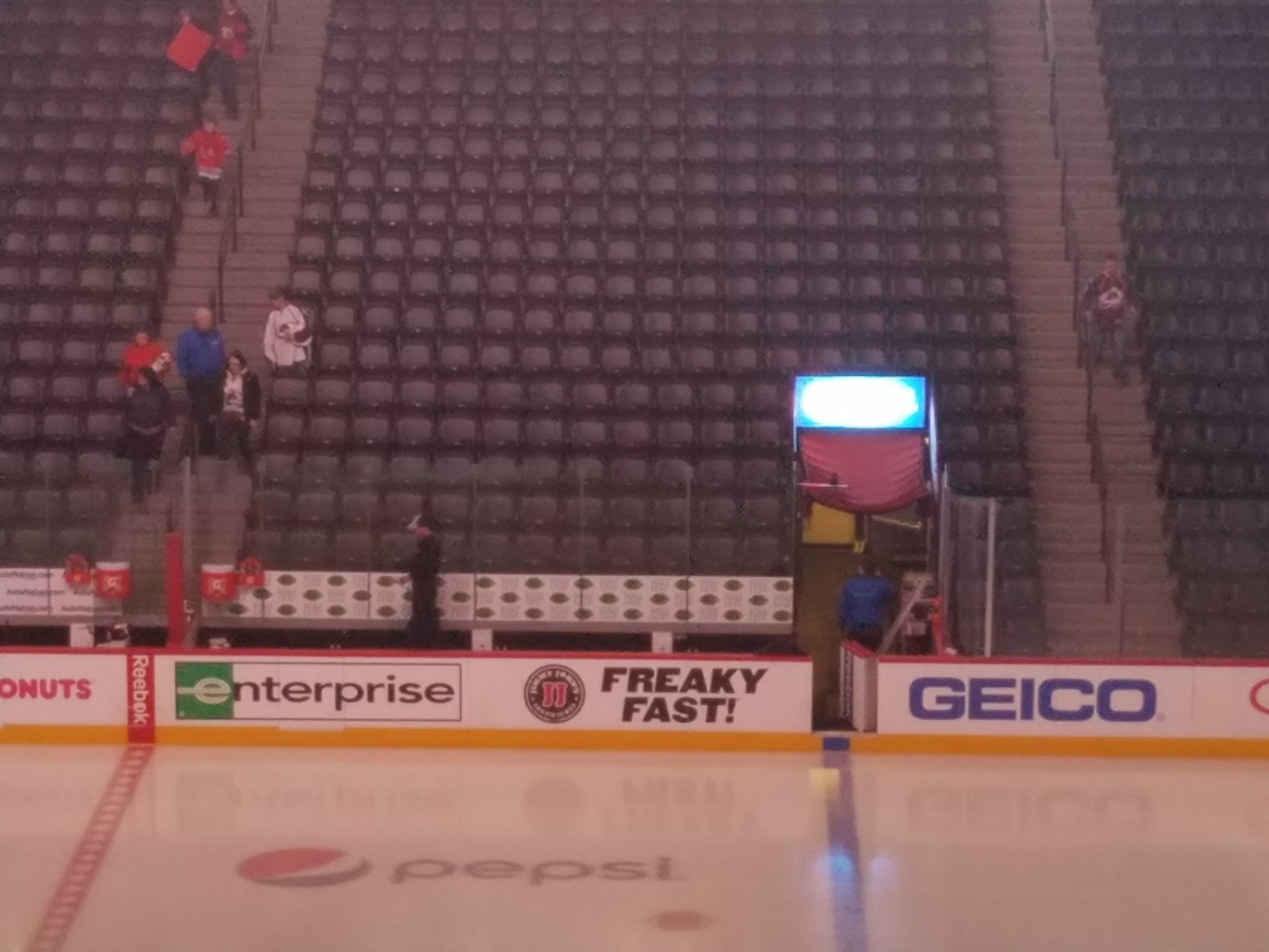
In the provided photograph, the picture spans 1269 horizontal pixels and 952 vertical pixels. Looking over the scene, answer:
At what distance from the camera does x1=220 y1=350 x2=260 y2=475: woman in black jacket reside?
16219 millimetres

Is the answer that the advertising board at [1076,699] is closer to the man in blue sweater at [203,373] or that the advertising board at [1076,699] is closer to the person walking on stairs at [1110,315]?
the person walking on stairs at [1110,315]

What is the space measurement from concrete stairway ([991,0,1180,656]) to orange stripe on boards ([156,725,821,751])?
10.8 ft

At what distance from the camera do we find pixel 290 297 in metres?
18.2

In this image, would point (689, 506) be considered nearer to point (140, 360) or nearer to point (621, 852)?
point (621, 852)

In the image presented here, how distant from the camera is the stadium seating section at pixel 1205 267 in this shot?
50.5ft

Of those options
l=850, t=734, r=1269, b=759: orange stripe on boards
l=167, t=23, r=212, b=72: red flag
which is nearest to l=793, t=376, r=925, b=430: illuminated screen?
l=850, t=734, r=1269, b=759: orange stripe on boards

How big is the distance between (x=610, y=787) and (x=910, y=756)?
2743 millimetres

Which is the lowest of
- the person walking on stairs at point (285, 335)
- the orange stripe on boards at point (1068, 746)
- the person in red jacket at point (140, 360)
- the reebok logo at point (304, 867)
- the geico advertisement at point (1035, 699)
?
the reebok logo at point (304, 867)

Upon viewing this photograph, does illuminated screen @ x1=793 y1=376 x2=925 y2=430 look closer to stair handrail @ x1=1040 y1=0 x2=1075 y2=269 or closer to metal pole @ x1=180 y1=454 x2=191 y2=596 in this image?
stair handrail @ x1=1040 y1=0 x2=1075 y2=269

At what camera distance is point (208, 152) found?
1900 cm

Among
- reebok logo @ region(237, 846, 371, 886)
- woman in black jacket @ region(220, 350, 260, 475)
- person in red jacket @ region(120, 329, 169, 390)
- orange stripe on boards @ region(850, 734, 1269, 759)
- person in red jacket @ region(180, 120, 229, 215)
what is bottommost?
reebok logo @ region(237, 846, 371, 886)

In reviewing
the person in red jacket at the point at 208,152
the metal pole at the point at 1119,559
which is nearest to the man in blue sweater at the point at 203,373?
the person in red jacket at the point at 208,152

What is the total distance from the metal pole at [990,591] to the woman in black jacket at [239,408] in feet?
23.3

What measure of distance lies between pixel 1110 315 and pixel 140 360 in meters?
10.2
